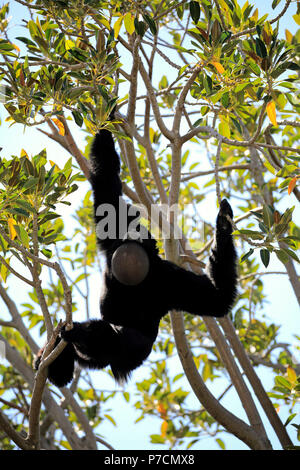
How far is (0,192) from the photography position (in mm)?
3873

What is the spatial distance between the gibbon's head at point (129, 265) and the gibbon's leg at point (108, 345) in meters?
0.42

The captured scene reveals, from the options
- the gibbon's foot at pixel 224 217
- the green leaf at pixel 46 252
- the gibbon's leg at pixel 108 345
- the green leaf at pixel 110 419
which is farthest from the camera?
the green leaf at pixel 110 419

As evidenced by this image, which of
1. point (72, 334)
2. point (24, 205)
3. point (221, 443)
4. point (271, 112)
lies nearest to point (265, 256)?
point (271, 112)

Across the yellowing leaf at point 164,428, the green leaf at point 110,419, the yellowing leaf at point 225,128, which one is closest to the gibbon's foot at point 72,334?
the yellowing leaf at point 225,128

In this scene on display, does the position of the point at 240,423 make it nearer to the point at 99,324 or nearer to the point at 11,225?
the point at 99,324

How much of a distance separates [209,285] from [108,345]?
41.2 inches

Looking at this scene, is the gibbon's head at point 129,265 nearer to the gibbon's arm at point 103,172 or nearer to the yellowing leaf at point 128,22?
the gibbon's arm at point 103,172

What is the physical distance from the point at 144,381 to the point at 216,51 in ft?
15.3

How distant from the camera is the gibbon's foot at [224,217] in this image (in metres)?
4.26

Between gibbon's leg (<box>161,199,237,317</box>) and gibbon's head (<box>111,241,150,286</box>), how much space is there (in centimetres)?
35

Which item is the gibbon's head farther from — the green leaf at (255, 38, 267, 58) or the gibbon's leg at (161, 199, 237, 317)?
the green leaf at (255, 38, 267, 58)

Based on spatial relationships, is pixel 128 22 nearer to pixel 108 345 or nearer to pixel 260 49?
pixel 260 49

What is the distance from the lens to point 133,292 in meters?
4.68
